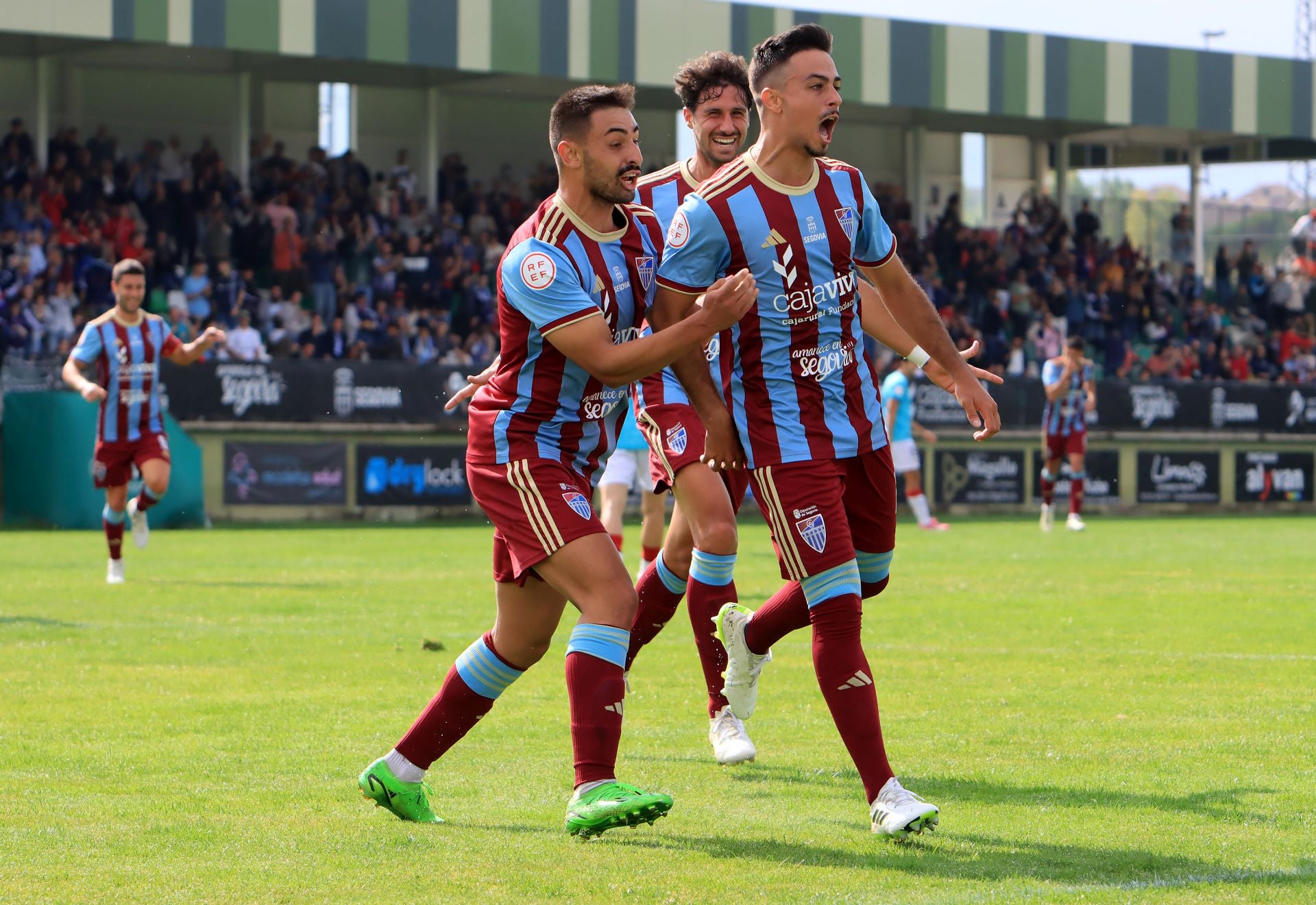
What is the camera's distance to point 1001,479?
96.1 feet

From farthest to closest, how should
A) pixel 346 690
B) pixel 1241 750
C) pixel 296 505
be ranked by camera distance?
pixel 296 505
pixel 346 690
pixel 1241 750

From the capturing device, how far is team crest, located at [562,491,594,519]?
5133mm

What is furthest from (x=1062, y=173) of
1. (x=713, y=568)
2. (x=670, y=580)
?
(x=713, y=568)

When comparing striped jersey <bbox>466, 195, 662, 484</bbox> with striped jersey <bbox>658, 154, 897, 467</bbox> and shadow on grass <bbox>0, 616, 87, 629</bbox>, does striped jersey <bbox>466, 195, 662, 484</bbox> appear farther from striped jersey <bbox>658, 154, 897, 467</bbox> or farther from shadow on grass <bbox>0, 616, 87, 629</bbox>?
shadow on grass <bbox>0, 616, 87, 629</bbox>

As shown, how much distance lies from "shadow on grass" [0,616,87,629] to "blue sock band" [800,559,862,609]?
6.83m

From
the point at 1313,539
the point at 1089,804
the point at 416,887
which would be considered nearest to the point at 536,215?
the point at 416,887

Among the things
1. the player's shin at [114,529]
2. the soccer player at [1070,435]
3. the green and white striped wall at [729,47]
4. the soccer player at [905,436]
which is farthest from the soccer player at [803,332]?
the green and white striped wall at [729,47]

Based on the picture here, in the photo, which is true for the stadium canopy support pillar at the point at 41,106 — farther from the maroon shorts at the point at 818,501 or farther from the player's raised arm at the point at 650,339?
the player's raised arm at the point at 650,339

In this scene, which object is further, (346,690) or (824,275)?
(346,690)

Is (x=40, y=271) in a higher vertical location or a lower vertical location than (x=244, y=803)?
higher

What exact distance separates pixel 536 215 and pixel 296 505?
19440 millimetres

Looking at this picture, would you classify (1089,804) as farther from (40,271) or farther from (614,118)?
(40,271)

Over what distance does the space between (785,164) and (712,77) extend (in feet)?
5.27

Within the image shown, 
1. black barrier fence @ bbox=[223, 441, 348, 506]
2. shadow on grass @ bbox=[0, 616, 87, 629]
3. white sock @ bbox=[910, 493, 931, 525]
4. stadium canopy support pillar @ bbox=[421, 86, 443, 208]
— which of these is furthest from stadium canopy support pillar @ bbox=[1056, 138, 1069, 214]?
shadow on grass @ bbox=[0, 616, 87, 629]
